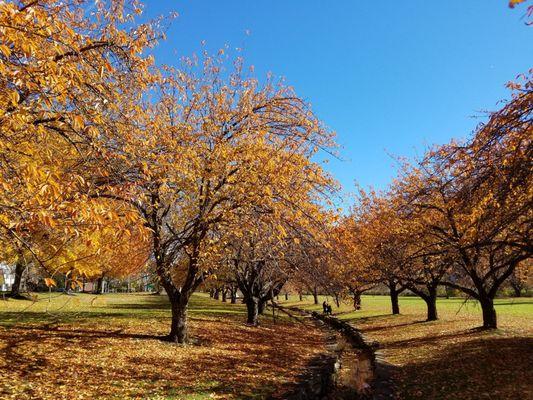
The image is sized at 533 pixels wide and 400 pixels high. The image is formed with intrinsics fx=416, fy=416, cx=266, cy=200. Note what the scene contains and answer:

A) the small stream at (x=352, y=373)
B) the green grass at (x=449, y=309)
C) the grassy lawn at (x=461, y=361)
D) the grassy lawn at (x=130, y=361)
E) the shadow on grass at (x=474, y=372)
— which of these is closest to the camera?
the grassy lawn at (x=130, y=361)

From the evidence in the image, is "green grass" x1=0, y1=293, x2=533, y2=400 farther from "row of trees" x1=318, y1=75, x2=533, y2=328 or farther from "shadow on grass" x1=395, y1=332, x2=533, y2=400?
"row of trees" x1=318, y1=75, x2=533, y2=328

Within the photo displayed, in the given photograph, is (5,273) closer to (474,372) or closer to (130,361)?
(130,361)

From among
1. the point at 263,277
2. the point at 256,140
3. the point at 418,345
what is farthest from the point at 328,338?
the point at 256,140

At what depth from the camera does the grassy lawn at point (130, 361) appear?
1044 cm

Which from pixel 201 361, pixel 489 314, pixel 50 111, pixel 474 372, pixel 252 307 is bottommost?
pixel 474 372

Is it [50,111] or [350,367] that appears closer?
[50,111]

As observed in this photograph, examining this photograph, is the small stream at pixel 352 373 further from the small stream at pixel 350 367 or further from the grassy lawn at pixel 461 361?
the grassy lawn at pixel 461 361

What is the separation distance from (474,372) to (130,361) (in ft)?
36.5

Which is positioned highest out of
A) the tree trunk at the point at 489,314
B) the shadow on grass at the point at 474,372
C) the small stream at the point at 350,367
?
the tree trunk at the point at 489,314

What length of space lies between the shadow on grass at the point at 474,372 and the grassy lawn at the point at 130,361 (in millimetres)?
4141

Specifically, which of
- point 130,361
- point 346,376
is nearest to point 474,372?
point 346,376

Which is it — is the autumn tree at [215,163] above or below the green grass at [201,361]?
above

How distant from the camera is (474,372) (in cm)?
1346

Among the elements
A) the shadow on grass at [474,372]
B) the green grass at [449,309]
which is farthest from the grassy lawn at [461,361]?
the green grass at [449,309]
